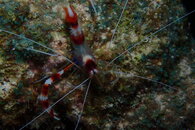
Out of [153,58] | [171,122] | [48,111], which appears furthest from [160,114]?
[48,111]

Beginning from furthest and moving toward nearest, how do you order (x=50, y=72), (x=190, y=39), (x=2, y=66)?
(x=190, y=39) < (x=50, y=72) < (x=2, y=66)

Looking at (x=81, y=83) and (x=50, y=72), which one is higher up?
(x=50, y=72)

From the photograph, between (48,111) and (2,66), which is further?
(48,111)

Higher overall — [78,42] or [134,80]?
[78,42]

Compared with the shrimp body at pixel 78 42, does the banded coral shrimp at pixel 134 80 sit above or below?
below

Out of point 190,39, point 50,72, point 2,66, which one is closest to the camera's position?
point 2,66

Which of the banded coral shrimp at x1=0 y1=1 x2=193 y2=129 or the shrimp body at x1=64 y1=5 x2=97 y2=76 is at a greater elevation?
the shrimp body at x1=64 y1=5 x2=97 y2=76

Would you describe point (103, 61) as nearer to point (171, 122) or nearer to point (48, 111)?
point (48, 111)

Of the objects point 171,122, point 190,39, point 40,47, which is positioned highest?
point 40,47
